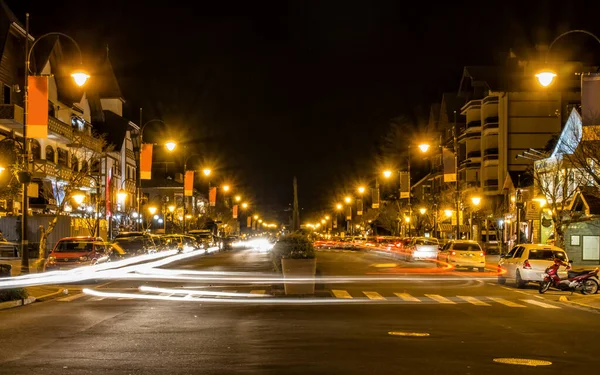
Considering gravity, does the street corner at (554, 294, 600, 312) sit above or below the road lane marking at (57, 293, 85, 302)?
below

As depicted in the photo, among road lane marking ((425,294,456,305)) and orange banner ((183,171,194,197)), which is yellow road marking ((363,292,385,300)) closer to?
road lane marking ((425,294,456,305))

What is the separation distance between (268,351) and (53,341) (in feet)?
13.3

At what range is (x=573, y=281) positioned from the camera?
26.3 m

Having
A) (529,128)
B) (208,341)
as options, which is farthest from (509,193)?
(208,341)

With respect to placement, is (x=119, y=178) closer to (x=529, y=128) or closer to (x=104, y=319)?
(x=529, y=128)

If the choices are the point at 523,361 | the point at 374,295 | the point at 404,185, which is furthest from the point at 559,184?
the point at 523,361

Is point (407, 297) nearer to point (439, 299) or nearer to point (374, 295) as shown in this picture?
point (439, 299)

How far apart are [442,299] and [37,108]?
1532 cm

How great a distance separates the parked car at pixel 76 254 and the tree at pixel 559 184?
22.4 meters

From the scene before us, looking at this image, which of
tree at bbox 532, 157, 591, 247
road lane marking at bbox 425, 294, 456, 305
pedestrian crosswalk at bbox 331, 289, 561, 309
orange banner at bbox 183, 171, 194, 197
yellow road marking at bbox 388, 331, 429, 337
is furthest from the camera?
orange banner at bbox 183, 171, 194, 197

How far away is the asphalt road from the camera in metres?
11.5

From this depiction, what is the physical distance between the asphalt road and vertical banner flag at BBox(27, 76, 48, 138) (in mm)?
6927

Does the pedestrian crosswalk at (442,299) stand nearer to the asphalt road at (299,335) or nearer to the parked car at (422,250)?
the asphalt road at (299,335)

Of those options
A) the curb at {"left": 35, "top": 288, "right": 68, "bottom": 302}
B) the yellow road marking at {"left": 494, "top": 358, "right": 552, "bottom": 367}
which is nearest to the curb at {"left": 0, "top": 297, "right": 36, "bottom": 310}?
the curb at {"left": 35, "top": 288, "right": 68, "bottom": 302}
